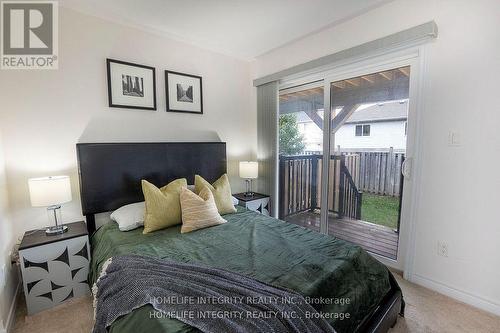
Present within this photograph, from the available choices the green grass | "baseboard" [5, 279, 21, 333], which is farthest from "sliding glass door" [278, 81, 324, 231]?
"baseboard" [5, 279, 21, 333]

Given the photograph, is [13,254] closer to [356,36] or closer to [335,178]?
[335,178]

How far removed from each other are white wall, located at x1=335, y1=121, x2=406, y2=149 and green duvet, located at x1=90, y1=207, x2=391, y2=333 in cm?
125

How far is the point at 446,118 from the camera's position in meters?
1.88

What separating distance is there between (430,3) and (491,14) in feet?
1.41

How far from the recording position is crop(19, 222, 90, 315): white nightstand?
5.61ft

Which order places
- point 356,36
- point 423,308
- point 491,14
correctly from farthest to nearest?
point 356,36
point 423,308
point 491,14

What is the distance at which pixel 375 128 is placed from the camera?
95.0 inches

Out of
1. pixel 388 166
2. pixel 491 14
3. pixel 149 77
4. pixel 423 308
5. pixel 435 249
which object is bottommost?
pixel 423 308

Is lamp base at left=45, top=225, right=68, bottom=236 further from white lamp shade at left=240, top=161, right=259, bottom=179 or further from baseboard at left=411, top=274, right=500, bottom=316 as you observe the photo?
baseboard at left=411, top=274, right=500, bottom=316

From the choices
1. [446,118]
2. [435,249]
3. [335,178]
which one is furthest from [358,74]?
[435,249]

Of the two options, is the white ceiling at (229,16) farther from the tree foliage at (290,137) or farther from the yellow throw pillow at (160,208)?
the yellow throw pillow at (160,208)

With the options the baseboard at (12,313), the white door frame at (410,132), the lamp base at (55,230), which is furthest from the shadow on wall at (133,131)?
the white door frame at (410,132)

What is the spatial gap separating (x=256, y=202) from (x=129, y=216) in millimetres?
1588

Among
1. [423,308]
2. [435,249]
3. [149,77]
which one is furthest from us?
[149,77]
